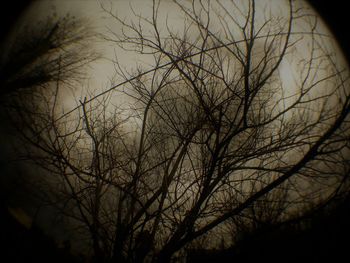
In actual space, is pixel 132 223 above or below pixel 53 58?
below

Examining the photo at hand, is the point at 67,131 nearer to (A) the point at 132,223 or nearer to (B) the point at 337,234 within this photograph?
(A) the point at 132,223

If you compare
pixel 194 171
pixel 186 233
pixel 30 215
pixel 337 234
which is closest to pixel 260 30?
pixel 194 171

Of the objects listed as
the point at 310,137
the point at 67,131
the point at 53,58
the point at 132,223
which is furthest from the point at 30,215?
the point at 310,137

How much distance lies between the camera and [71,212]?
14.6 ft

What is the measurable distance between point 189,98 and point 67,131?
2.23 metres

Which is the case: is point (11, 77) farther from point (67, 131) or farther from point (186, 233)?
point (186, 233)

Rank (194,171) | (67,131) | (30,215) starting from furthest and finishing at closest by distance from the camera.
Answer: (30,215) < (67,131) < (194,171)

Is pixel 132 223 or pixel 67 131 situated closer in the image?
pixel 132 223

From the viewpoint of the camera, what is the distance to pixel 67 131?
4.23 m

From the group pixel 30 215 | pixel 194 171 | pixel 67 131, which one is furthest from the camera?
pixel 30 215

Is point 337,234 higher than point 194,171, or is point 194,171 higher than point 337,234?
point 194,171

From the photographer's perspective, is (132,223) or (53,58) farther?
(53,58)

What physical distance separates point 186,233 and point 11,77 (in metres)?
5.08

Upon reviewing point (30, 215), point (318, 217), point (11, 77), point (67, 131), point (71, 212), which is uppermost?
point (11, 77)
